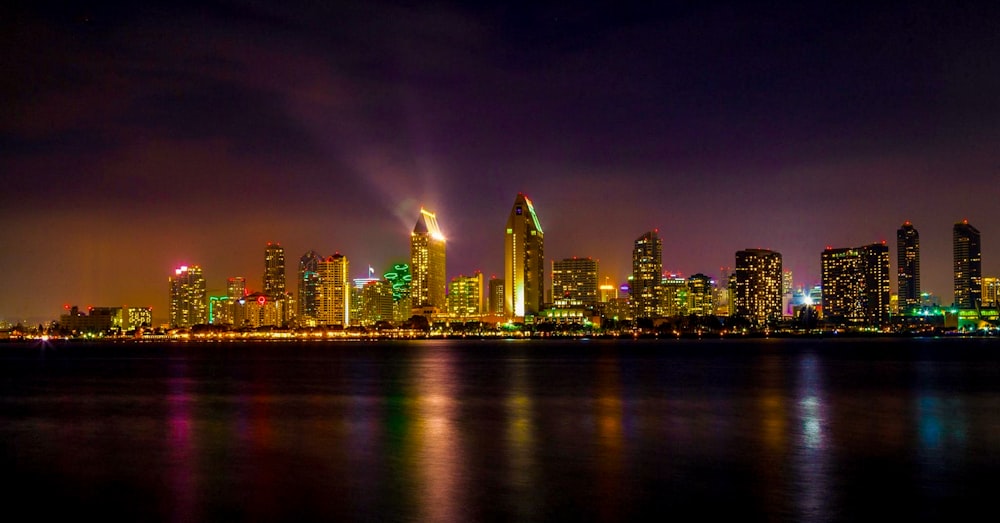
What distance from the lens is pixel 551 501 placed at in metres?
22.0

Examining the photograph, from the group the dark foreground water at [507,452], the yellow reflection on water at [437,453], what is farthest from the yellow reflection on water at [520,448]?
the yellow reflection on water at [437,453]

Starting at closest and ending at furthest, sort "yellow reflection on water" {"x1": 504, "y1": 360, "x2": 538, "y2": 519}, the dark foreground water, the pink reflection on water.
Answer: the dark foreground water < the pink reflection on water < "yellow reflection on water" {"x1": 504, "y1": 360, "x2": 538, "y2": 519}

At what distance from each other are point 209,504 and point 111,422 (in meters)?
22.4

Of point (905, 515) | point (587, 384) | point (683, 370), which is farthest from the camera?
point (683, 370)

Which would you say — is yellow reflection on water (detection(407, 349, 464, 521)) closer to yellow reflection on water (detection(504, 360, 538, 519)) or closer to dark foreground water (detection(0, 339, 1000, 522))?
dark foreground water (detection(0, 339, 1000, 522))

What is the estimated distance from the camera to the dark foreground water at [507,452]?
71.8 ft

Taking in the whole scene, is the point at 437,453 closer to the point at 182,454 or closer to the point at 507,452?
the point at 507,452

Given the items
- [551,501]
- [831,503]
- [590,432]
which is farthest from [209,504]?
[590,432]

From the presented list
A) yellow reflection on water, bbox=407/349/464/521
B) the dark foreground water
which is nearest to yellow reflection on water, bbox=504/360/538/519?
the dark foreground water

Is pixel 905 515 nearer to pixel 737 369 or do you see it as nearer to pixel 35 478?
pixel 35 478

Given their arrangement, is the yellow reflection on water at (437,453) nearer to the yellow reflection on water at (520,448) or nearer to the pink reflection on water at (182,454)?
the yellow reflection on water at (520,448)

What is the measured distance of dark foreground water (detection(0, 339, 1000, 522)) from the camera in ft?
71.8

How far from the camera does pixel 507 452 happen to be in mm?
30984

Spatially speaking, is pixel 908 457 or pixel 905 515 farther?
pixel 908 457
